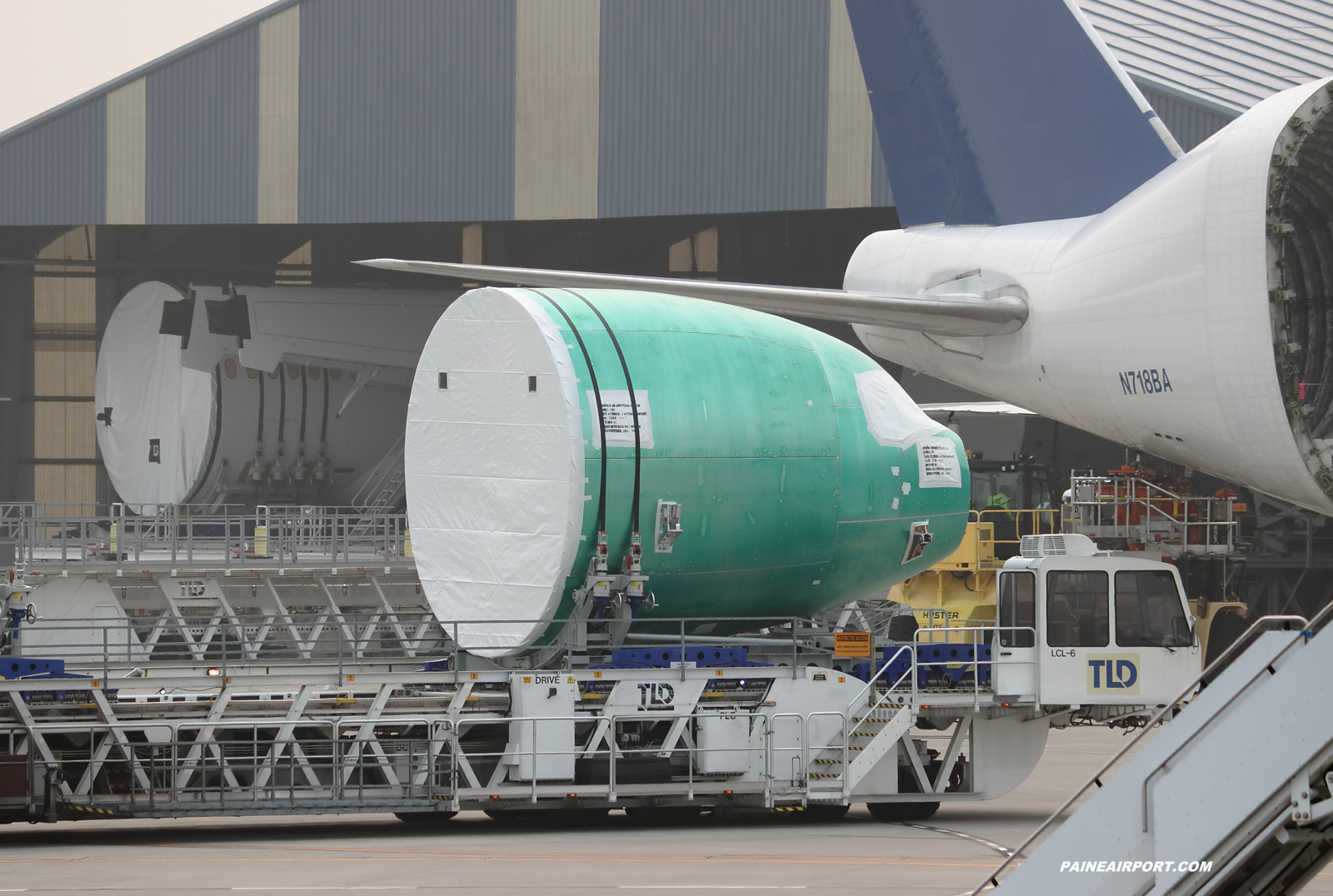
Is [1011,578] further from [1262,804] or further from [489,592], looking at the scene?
[1262,804]

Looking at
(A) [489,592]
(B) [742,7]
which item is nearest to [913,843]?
(A) [489,592]

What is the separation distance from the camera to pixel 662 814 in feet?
60.2

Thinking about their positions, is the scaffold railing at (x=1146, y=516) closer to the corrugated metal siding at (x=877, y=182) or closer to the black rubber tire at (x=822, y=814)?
the black rubber tire at (x=822, y=814)

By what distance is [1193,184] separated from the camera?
14164 mm

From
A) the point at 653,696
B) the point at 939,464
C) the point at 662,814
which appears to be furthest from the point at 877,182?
the point at 653,696

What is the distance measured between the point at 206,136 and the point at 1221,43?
2848cm

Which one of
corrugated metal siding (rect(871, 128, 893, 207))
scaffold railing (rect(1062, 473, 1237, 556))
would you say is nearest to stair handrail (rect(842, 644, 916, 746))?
scaffold railing (rect(1062, 473, 1237, 556))

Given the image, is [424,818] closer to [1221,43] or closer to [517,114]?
[517,114]

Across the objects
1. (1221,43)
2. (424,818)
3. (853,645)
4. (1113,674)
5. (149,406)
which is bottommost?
(424,818)

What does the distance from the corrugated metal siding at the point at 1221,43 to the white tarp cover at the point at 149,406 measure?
90.1 ft

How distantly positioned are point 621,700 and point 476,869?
3082 mm

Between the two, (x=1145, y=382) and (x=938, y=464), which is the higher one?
(x=1145, y=382)

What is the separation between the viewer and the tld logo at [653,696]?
1678 centimetres
